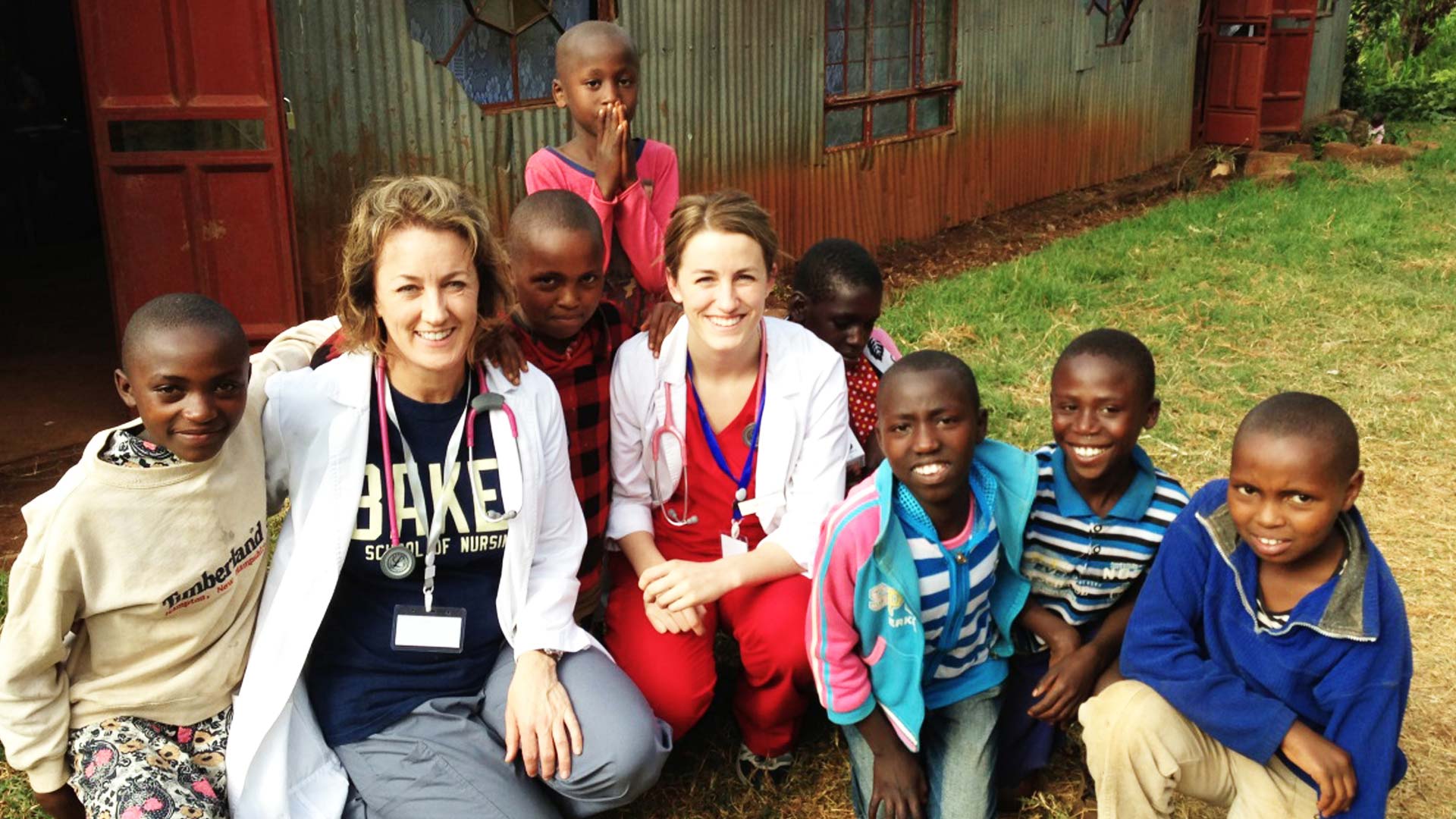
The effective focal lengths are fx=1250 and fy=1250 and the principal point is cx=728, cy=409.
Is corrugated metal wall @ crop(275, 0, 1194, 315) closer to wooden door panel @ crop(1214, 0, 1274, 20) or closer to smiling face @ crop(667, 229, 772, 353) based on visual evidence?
wooden door panel @ crop(1214, 0, 1274, 20)

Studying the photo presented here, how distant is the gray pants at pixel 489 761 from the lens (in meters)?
2.60

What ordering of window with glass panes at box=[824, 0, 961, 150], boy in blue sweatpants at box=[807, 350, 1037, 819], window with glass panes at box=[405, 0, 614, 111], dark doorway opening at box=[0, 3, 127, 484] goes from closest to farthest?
boy in blue sweatpants at box=[807, 350, 1037, 819], dark doorway opening at box=[0, 3, 127, 484], window with glass panes at box=[405, 0, 614, 111], window with glass panes at box=[824, 0, 961, 150]

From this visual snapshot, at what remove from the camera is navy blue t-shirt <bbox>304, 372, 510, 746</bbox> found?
2.63m

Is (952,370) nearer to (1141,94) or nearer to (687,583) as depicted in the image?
(687,583)

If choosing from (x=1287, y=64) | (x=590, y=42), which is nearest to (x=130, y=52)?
(x=590, y=42)

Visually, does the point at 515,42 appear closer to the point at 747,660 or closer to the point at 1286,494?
the point at 747,660

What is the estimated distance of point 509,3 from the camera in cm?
624

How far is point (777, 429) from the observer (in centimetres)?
304

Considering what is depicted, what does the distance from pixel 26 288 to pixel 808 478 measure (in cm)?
689

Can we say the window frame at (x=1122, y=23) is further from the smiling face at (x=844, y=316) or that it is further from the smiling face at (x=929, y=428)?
the smiling face at (x=929, y=428)

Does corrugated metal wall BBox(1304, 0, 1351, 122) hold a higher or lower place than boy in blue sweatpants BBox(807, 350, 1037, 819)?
higher

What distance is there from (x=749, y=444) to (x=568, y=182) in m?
1.17

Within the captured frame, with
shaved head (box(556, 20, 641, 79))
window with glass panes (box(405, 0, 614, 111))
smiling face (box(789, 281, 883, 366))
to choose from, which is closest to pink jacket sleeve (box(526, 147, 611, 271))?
shaved head (box(556, 20, 641, 79))

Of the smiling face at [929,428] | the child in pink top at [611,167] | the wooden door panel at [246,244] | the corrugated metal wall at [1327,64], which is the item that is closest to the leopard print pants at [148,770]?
the smiling face at [929,428]
